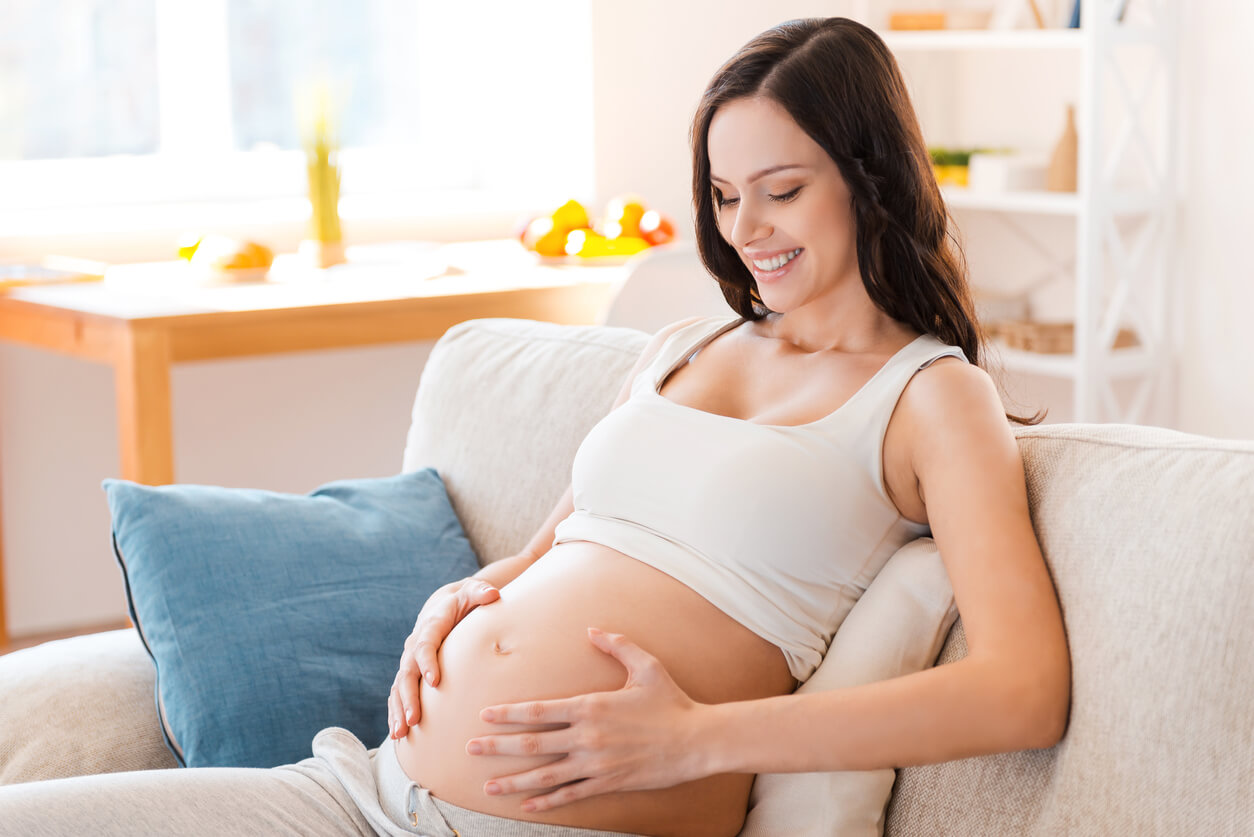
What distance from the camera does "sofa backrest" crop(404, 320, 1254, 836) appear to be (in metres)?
1.04

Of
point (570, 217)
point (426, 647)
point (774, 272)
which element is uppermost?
point (774, 272)

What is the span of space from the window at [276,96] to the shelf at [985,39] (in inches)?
33.0

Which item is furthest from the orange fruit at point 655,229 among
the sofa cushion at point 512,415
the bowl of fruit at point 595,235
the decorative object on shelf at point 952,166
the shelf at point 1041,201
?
the sofa cushion at point 512,415

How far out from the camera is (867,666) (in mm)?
1217

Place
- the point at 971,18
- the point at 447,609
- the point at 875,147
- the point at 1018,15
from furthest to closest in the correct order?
1. the point at 971,18
2. the point at 1018,15
3. the point at 447,609
4. the point at 875,147

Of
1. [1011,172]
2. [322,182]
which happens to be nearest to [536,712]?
[322,182]

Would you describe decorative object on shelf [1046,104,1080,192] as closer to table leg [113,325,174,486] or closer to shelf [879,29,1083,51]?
shelf [879,29,1083,51]

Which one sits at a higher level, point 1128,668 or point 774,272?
point 774,272

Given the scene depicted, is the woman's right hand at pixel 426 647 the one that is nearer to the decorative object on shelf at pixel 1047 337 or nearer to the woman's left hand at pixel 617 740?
the woman's left hand at pixel 617 740

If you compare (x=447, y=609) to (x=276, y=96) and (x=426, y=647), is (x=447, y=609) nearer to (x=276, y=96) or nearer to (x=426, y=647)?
(x=426, y=647)

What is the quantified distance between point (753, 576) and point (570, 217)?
2.30 meters

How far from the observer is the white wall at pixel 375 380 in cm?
334

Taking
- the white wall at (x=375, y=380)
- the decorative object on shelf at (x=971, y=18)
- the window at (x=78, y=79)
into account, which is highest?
the decorative object on shelf at (x=971, y=18)

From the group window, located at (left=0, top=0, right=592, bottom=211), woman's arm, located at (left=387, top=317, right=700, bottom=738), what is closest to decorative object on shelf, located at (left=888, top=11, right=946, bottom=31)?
window, located at (left=0, top=0, right=592, bottom=211)
